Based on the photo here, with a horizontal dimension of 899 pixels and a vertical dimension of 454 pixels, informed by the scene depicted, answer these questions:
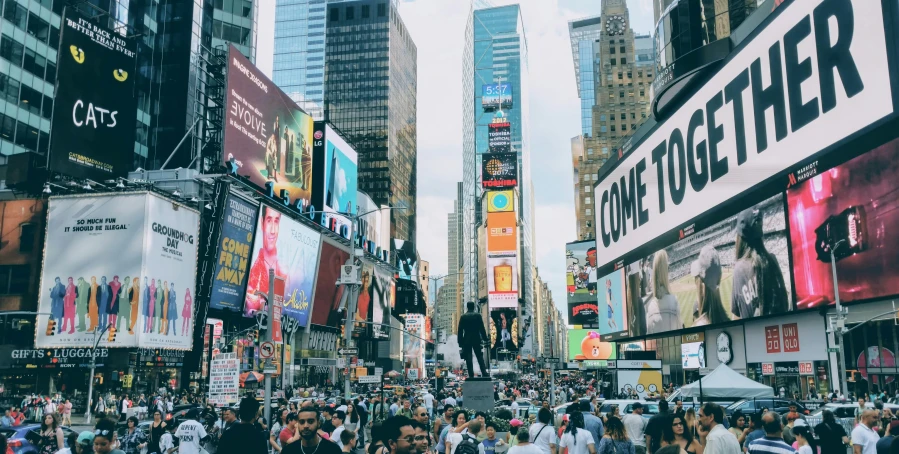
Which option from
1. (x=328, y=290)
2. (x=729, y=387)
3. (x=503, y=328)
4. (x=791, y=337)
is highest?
(x=328, y=290)

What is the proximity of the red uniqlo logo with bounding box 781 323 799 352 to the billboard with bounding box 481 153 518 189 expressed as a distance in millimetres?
115065

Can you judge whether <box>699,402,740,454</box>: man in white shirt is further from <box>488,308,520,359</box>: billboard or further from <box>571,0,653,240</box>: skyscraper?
<box>571,0,653,240</box>: skyscraper

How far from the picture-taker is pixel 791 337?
34344mm

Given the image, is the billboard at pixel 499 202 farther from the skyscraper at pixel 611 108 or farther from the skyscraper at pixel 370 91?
the skyscraper at pixel 370 91

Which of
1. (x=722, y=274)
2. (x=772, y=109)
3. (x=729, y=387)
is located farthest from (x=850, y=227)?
(x=722, y=274)

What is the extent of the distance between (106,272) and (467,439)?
150 ft

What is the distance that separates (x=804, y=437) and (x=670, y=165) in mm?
36543

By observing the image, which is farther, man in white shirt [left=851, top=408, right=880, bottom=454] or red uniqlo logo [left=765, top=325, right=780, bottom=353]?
red uniqlo logo [left=765, top=325, right=780, bottom=353]

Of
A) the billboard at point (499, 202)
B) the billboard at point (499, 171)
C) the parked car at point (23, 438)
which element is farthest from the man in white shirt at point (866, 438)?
the billboard at point (499, 171)

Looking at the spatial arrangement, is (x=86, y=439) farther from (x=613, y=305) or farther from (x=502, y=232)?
(x=502, y=232)

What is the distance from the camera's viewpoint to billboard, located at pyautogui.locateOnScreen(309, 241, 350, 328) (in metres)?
77.4

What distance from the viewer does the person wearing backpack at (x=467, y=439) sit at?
1022 centimetres

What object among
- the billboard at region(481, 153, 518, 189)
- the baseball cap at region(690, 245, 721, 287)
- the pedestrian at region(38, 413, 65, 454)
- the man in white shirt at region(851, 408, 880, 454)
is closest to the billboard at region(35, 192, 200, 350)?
the baseball cap at region(690, 245, 721, 287)

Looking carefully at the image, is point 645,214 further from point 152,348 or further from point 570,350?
point 570,350
